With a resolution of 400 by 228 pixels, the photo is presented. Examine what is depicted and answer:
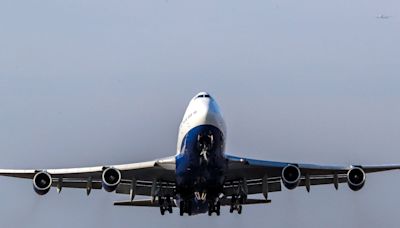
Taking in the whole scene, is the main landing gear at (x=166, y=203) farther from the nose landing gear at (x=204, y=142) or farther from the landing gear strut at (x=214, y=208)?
the nose landing gear at (x=204, y=142)

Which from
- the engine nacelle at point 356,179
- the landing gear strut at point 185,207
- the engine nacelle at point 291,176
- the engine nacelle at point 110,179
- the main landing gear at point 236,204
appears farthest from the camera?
the main landing gear at point 236,204

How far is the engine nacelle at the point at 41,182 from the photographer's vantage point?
169 feet

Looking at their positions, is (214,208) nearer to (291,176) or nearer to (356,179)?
(291,176)

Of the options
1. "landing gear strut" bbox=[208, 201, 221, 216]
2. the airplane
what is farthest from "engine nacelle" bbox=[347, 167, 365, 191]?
"landing gear strut" bbox=[208, 201, 221, 216]

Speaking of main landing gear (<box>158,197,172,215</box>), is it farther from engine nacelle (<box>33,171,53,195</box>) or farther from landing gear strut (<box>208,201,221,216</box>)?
engine nacelle (<box>33,171,53,195</box>)

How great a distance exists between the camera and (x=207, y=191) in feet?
165

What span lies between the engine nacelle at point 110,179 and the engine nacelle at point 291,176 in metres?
8.26

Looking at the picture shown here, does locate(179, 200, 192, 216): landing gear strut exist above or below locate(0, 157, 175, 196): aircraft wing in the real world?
below

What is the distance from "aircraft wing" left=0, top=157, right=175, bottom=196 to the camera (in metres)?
51.8

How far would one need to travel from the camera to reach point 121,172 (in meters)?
52.4

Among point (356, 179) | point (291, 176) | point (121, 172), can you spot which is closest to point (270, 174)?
point (291, 176)

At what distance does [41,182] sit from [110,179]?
11.9 ft

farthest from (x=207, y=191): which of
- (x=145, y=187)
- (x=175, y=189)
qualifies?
(x=145, y=187)

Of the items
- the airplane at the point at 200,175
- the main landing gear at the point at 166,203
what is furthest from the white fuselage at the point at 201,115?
the main landing gear at the point at 166,203
